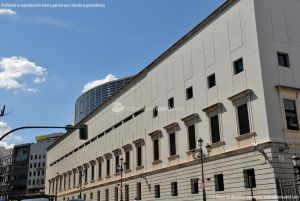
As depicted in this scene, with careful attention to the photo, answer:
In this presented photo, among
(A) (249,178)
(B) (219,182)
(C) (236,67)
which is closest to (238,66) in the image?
(C) (236,67)

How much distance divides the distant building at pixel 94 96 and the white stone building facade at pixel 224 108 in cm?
11472

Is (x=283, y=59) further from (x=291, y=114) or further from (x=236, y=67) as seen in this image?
(x=291, y=114)

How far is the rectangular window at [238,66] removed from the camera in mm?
29995

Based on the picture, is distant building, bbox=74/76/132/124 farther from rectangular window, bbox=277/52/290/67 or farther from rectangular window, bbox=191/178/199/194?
rectangular window, bbox=277/52/290/67

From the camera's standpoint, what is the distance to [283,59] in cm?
2931

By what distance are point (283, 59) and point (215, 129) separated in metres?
7.75

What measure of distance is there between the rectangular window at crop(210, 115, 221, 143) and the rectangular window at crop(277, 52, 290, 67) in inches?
263

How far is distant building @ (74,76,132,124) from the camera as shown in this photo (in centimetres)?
16625

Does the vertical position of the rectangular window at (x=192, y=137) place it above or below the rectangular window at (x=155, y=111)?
below

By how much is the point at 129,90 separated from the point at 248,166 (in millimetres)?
27283

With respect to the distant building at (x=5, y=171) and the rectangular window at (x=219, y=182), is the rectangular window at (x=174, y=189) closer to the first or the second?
the rectangular window at (x=219, y=182)

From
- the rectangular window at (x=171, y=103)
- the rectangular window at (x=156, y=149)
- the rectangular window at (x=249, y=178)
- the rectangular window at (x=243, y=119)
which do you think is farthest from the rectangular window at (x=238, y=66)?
the rectangular window at (x=156, y=149)

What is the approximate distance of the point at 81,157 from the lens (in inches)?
2717

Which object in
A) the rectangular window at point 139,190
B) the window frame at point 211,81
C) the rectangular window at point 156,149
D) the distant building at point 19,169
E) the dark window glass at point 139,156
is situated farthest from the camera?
the distant building at point 19,169
